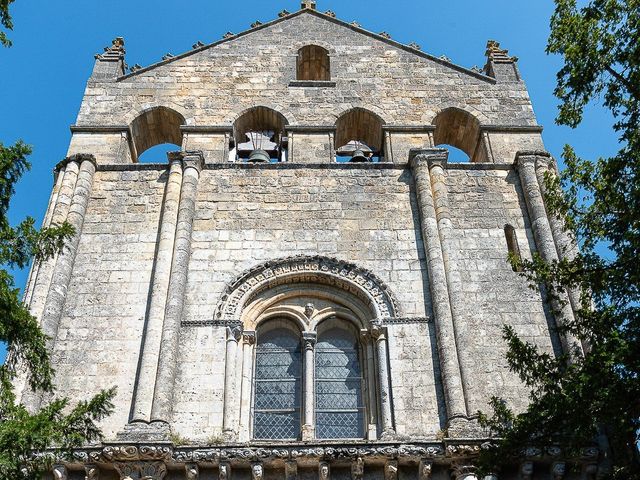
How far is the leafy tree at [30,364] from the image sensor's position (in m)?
9.83

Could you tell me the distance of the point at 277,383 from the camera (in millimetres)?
14320

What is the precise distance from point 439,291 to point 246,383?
11.5 ft

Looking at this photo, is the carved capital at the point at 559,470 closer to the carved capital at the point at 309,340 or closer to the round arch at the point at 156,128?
the carved capital at the point at 309,340

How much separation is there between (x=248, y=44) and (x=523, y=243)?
8.84 m

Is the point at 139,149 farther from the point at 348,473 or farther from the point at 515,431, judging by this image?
the point at 515,431

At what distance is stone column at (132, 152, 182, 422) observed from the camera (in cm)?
1302

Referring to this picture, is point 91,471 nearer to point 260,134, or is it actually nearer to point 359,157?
point 359,157

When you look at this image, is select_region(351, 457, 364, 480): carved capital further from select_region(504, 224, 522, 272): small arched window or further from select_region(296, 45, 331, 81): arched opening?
select_region(296, 45, 331, 81): arched opening

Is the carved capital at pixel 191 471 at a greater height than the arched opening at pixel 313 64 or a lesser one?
lesser

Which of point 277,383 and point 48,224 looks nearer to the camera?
point 277,383

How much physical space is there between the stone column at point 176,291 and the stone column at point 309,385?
81.2 inches

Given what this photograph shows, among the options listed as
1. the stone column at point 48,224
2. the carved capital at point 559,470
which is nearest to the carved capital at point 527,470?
the carved capital at point 559,470

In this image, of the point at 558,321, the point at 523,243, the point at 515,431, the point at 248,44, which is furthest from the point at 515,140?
the point at 515,431

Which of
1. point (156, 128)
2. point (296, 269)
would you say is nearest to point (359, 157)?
point (296, 269)
